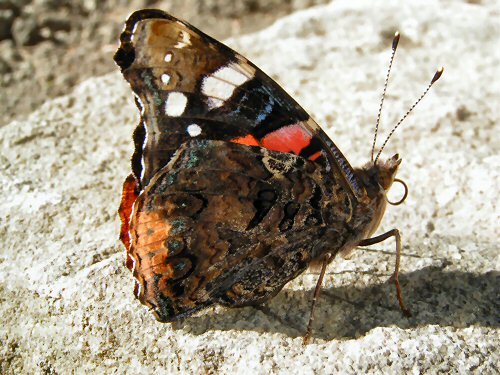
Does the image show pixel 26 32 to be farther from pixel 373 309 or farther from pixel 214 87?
pixel 373 309

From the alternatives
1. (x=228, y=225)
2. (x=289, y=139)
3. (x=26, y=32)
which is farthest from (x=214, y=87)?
(x=26, y=32)

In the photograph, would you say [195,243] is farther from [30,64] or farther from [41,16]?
[41,16]

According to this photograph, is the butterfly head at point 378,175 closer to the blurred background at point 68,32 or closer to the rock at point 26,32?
the blurred background at point 68,32

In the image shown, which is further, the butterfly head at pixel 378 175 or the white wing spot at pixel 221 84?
the butterfly head at pixel 378 175

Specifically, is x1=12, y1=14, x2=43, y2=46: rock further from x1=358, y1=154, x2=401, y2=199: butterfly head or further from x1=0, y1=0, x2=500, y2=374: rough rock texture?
x1=358, y1=154, x2=401, y2=199: butterfly head

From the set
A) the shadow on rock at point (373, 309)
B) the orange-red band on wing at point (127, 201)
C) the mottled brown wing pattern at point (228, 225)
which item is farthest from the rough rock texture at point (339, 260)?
the orange-red band on wing at point (127, 201)

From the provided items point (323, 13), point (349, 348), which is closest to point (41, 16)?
point (323, 13)

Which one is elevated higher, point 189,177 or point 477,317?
point 189,177
